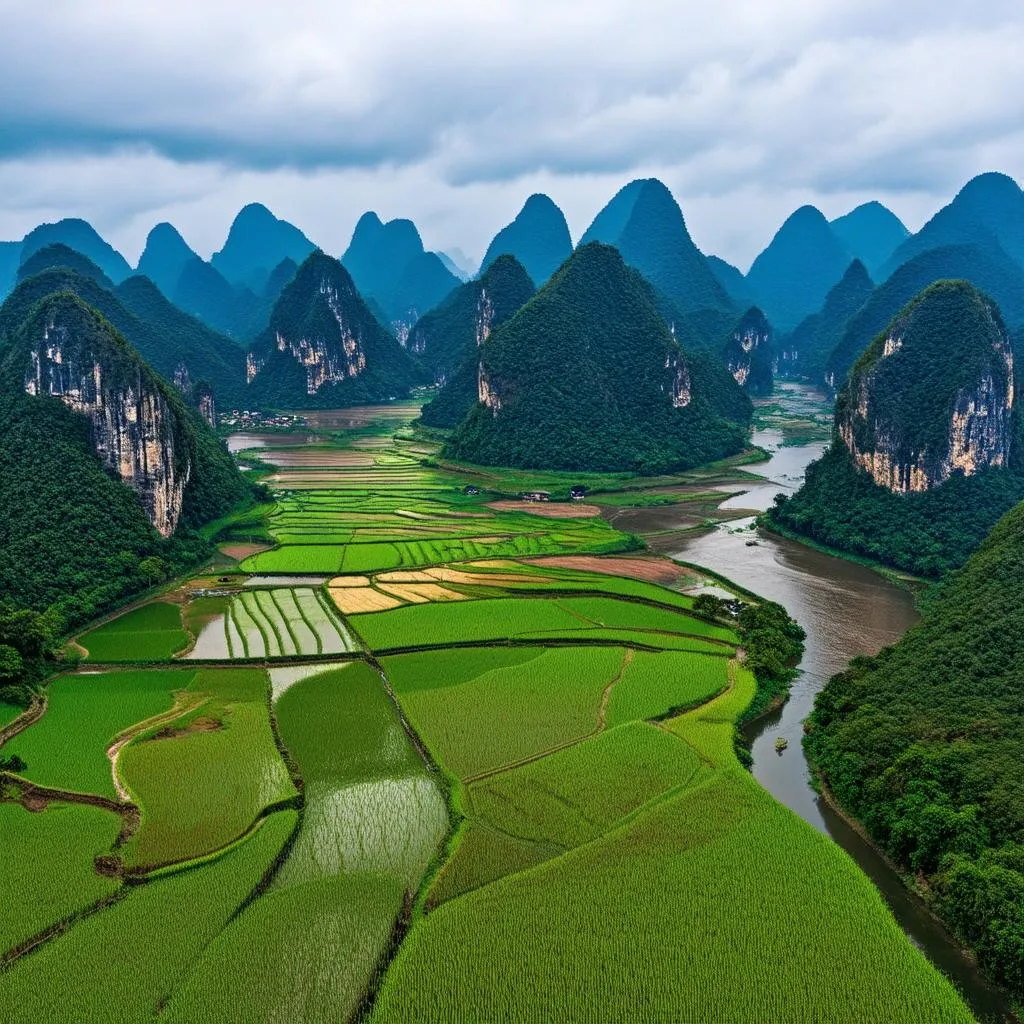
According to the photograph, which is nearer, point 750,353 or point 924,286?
point 924,286

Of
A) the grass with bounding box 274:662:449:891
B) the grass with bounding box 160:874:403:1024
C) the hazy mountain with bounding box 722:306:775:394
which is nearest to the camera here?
the grass with bounding box 160:874:403:1024

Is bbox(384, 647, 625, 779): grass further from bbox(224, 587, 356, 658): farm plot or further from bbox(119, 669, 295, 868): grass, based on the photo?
bbox(119, 669, 295, 868): grass

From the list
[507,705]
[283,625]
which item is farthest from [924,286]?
[507,705]

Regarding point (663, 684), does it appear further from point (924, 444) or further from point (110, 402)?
point (110, 402)

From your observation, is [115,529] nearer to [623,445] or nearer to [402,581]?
[402,581]

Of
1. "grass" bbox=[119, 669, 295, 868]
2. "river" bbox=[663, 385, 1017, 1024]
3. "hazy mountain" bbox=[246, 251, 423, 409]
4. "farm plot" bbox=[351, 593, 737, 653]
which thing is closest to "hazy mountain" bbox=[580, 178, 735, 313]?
"hazy mountain" bbox=[246, 251, 423, 409]

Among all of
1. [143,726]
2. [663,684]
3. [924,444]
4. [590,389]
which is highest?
[590,389]

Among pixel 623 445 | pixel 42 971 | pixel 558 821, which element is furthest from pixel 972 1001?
pixel 623 445
